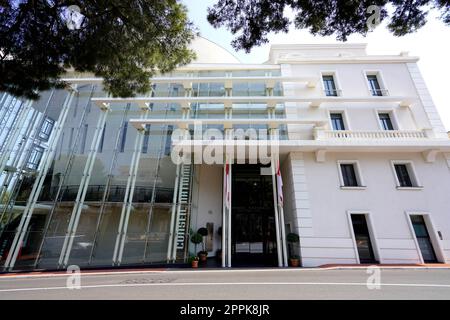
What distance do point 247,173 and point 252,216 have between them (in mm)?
2819

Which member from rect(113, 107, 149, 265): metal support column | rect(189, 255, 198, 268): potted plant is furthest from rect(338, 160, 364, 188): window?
rect(113, 107, 149, 265): metal support column

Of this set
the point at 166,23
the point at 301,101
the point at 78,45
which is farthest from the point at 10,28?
the point at 301,101

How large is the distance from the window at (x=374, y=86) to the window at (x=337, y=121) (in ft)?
10.1

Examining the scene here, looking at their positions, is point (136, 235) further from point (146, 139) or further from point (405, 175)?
point (405, 175)

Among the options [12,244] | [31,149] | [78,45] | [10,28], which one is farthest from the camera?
[31,149]

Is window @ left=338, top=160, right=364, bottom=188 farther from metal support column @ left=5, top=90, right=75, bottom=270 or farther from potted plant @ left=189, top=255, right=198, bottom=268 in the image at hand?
metal support column @ left=5, top=90, right=75, bottom=270

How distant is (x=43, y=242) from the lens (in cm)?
1060

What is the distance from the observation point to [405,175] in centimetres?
1150

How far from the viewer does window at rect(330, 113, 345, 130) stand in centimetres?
1320

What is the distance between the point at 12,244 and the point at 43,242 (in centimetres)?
146

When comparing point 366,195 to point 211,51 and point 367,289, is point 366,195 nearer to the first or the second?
point 367,289

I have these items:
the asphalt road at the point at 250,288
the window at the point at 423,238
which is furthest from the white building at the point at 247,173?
the asphalt road at the point at 250,288

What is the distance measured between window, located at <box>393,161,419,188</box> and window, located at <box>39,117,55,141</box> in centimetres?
2124

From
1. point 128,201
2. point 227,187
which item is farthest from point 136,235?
point 227,187
